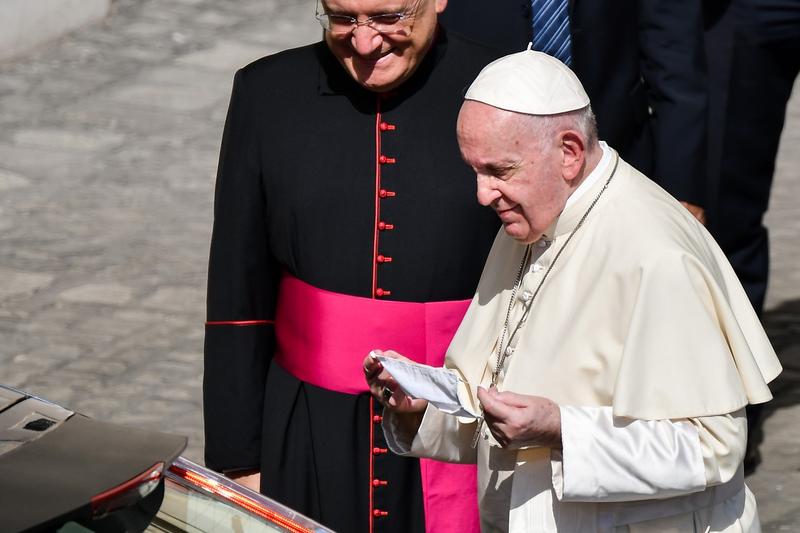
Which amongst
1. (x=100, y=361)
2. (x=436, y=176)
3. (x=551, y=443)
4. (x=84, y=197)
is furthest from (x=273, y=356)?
(x=84, y=197)

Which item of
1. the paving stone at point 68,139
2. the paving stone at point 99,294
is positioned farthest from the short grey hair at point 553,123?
the paving stone at point 68,139

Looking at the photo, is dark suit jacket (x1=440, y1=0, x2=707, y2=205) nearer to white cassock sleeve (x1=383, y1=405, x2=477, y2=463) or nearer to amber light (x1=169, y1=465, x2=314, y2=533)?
white cassock sleeve (x1=383, y1=405, x2=477, y2=463)

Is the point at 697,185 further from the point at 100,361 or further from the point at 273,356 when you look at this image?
the point at 100,361

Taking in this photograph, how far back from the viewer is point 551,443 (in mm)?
2738

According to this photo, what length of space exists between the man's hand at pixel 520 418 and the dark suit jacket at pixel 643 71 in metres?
1.65

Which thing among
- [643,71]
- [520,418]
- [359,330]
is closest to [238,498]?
[520,418]

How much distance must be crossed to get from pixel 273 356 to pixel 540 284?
0.92 m

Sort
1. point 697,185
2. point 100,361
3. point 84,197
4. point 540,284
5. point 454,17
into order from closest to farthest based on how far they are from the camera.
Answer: point 540,284, point 454,17, point 697,185, point 100,361, point 84,197

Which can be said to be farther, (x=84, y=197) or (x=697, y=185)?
(x=84, y=197)

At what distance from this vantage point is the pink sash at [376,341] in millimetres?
3504

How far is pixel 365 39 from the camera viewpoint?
328 cm

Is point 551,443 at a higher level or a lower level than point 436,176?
lower

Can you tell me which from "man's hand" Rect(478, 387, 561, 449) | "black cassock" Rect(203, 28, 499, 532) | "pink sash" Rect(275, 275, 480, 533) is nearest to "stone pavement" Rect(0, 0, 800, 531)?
"pink sash" Rect(275, 275, 480, 533)

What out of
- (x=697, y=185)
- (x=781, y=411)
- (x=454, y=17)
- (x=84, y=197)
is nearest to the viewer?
(x=454, y=17)
